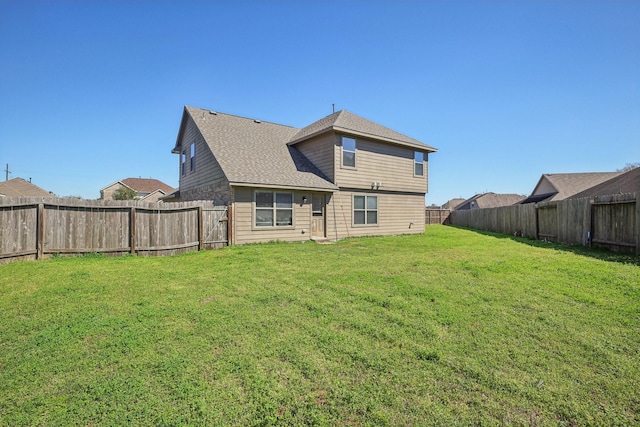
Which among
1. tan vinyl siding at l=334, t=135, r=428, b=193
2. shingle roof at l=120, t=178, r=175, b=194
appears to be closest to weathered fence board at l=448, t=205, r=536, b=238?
tan vinyl siding at l=334, t=135, r=428, b=193

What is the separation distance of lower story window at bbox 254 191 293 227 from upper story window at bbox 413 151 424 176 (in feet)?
27.5

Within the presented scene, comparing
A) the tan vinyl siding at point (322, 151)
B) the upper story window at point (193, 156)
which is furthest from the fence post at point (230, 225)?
the upper story window at point (193, 156)

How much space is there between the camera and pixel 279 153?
14.5 metres

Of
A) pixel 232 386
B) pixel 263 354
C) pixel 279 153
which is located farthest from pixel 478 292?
pixel 279 153

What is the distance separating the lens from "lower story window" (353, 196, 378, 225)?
1438 cm

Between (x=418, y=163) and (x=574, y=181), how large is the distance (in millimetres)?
21317

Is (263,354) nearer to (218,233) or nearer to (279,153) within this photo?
(218,233)

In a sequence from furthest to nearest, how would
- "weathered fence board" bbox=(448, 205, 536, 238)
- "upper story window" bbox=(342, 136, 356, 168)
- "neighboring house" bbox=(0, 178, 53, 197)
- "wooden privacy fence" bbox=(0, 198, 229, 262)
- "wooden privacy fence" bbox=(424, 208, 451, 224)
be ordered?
1. "neighboring house" bbox=(0, 178, 53, 197)
2. "wooden privacy fence" bbox=(424, 208, 451, 224)
3. "weathered fence board" bbox=(448, 205, 536, 238)
4. "upper story window" bbox=(342, 136, 356, 168)
5. "wooden privacy fence" bbox=(0, 198, 229, 262)

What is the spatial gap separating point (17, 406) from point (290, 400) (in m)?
2.13

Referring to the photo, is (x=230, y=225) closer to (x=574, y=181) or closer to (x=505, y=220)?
(x=505, y=220)

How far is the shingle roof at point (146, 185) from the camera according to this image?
1902 inches

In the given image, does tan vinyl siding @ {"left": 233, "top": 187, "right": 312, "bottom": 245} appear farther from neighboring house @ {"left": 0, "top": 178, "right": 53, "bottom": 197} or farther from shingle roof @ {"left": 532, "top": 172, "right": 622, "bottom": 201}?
neighboring house @ {"left": 0, "top": 178, "right": 53, "bottom": 197}

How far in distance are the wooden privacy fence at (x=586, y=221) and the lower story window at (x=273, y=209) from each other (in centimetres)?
1120

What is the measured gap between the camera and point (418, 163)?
16.8 meters
